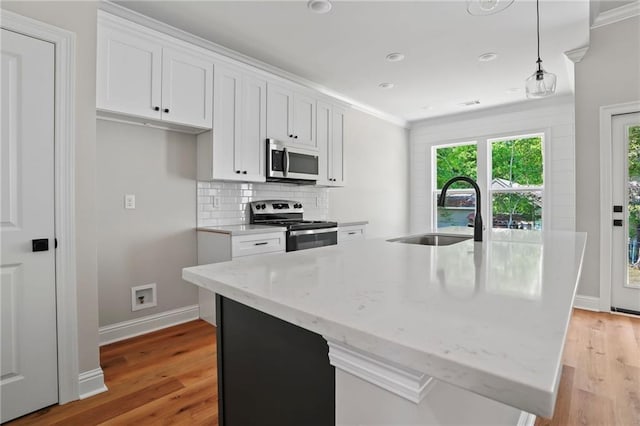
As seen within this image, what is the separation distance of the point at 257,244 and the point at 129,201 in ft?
3.55

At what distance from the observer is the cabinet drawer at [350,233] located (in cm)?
379

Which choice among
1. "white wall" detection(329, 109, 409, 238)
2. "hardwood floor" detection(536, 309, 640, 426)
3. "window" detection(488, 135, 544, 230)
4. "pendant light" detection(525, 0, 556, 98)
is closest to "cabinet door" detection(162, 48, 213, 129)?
"white wall" detection(329, 109, 409, 238)

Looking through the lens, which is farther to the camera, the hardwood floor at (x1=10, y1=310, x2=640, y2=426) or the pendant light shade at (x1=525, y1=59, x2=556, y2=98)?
the pendant light shade at (x1=525, y1=59, x2=556, y2=98)

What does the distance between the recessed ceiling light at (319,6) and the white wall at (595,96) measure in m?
2.62

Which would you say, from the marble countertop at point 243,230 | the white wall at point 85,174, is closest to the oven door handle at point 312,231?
the marble countertop at point 243,230

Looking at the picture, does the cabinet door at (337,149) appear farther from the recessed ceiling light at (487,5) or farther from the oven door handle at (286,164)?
the recessed ceiling light at (487,5)

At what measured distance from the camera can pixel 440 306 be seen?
673 millimetres

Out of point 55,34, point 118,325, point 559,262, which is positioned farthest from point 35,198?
point 559,262

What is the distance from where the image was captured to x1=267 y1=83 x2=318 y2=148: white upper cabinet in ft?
10.9

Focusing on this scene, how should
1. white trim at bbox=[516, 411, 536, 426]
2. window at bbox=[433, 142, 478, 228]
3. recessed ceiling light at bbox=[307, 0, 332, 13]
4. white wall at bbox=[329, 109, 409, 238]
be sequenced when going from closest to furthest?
white trim at bbox=[516, 411, 536, 426], recessed ceiling light at bbox=[307, 0, 332, 13], white wall at bbox=[329, 109, 409, 238], window at bbox=[433, 142, 478, 228]

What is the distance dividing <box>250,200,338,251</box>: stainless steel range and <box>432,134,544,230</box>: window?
9.05ft

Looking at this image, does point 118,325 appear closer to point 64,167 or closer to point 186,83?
point 64,167

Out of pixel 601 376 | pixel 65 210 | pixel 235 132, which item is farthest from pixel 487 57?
pixel 65 210

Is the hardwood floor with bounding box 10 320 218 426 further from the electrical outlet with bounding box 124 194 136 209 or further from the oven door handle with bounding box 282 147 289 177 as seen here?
the oven door handle with bounding box 282 147 289 177
